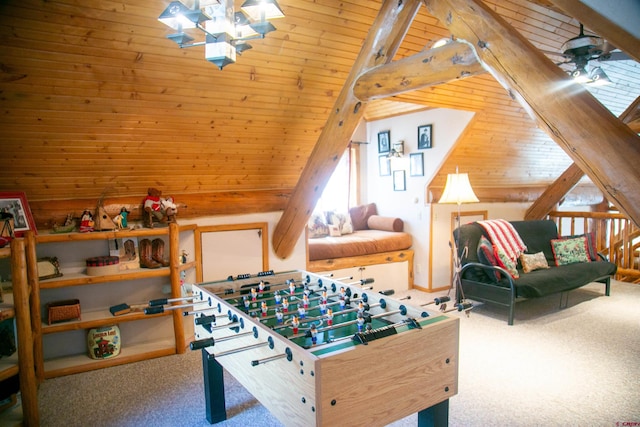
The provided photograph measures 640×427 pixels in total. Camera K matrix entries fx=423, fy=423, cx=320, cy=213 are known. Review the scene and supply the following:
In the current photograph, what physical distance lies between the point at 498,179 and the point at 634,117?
1.69 metres

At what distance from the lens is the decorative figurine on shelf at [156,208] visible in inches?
137

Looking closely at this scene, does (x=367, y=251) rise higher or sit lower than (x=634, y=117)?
lower

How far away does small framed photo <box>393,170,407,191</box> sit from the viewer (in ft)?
18.6

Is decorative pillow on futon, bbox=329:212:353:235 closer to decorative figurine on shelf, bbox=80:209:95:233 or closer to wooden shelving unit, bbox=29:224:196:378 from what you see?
wooden shelving unit, bbox=29:224:196:378

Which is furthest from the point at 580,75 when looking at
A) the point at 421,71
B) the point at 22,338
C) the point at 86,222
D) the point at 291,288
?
the point at 22,338

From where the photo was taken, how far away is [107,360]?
3.31m

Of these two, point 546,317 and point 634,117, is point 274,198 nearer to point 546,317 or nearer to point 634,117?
point 546,317

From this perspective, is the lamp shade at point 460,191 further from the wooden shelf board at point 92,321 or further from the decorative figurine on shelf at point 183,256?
the wooden shelf board at point 92,321

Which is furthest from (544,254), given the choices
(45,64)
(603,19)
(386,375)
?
(45,64)

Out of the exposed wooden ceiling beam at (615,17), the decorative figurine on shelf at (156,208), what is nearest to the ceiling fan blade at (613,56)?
the exposed wooden ceiling beam at (615,17)

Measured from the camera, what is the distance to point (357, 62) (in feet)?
10.6

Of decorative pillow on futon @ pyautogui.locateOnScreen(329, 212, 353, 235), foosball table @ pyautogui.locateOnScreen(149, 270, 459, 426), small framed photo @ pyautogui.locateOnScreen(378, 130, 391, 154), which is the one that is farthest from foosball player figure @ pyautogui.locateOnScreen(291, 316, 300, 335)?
small framed photo @ pyautogui.locateOnScreen(378, 130, 391, 154)

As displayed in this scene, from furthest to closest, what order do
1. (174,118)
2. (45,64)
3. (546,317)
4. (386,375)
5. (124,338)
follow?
(546,317) → (124,338) → (174,118) → (45,64) → (386,375)

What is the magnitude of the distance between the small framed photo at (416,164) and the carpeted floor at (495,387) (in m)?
2.10
